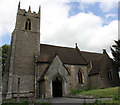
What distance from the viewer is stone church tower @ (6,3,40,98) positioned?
20.8 metres

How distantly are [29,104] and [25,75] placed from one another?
1341 cm

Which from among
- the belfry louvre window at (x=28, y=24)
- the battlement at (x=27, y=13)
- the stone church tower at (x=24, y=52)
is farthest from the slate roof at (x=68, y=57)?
the battlement at (x=27, y=13)

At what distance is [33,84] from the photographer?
70.8ft

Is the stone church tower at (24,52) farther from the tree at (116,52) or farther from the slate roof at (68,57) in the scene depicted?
the tree at (116,52)

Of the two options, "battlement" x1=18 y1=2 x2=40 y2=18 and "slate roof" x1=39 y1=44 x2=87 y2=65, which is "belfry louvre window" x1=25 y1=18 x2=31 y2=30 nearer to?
"battlement" x1=18 y1=2 x2=40 y2=18

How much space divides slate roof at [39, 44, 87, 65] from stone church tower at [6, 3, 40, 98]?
1709 millimetres

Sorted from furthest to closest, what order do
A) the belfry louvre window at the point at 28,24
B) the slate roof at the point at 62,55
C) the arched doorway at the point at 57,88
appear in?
the belfry louvre window at the point at 28,24, the slate roof at the point at 62,55, the arched doorway at the point at 57,88

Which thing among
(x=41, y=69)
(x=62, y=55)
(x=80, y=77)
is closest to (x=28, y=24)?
(x=62, y=55)

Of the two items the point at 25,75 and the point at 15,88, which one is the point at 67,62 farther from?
the point at 15,88

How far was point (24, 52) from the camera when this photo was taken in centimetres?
2339

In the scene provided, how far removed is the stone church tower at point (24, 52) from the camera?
68.1 ft

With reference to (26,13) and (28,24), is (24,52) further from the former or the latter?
(26,13)

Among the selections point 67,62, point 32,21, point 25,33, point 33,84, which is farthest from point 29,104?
point 32,21

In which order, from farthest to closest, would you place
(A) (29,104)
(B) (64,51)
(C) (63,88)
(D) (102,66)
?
(B) (64,51) < (D) (102,66) < (C) (63,88) < (A) (29,104)
